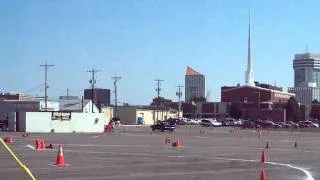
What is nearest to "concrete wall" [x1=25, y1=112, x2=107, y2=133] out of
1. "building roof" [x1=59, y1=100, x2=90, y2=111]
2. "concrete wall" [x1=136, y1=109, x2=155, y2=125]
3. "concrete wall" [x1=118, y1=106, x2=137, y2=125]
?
"building roof" [x1=59, y1=100, x2=90, y2=111]

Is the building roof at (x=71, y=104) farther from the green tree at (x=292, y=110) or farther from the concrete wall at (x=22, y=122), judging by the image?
the green tree at (x=292, y=110)

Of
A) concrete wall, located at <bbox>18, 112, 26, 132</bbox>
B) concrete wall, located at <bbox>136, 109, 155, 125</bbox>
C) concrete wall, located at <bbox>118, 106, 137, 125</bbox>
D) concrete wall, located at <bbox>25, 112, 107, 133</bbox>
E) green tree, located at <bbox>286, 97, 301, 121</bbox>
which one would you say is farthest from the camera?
green tree, located at <bbox>286, 97, 301, 121</bbox>

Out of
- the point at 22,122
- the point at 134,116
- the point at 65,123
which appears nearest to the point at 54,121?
the point at 65,123

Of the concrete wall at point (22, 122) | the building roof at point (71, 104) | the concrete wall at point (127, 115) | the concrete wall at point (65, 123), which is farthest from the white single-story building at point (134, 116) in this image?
the concrete wall at point (22, 122)

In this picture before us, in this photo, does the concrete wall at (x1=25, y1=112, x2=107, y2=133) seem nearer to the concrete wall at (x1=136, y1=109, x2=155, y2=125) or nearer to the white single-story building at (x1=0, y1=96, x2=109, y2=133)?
the white single-story building at (x1=0, y1=96, x2=109, y2=133)

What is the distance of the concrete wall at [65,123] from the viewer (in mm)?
75312

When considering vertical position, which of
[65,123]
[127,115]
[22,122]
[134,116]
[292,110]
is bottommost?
[65,123]

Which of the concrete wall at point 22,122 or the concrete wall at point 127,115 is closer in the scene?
the concrete wall at point 22,122

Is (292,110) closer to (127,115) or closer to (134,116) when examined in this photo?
(134,116)

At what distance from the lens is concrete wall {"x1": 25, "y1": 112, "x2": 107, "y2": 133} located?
7531 cm

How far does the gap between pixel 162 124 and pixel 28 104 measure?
1406 inches

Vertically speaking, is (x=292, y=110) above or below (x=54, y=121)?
above

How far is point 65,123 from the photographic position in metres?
78.4

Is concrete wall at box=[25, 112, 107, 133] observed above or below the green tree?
below
